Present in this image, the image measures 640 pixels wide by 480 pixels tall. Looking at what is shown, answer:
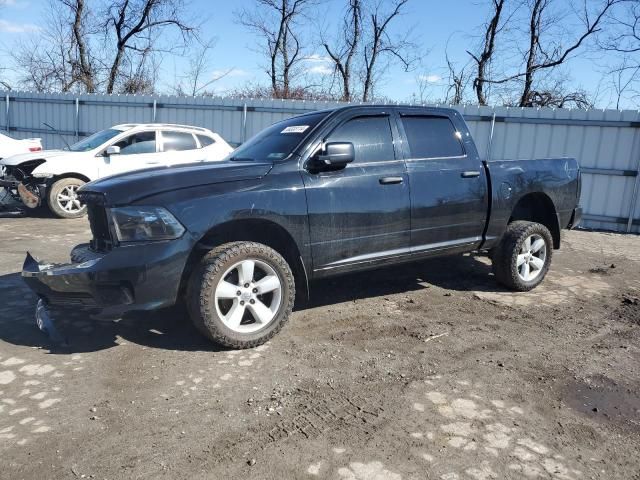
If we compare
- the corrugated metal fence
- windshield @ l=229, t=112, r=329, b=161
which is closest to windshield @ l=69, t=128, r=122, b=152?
the corrugated metal fence

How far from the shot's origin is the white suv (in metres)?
9.50

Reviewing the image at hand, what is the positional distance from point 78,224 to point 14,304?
4.78 metres

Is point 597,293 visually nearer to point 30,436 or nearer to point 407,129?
point 407,129

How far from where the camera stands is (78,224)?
932 centimetres

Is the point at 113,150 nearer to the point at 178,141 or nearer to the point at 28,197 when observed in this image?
the point at 178,141

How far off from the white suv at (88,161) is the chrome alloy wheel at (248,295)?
586cm

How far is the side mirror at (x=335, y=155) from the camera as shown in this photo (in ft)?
13.5

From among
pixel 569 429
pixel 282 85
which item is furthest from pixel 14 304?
pixel 282 85

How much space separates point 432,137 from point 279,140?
150 centimetres

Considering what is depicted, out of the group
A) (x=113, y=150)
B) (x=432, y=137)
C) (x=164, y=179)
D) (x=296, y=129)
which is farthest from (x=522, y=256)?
(x=113, y=150)

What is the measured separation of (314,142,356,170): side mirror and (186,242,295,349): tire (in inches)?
32.4

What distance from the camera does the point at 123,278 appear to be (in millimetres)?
3533

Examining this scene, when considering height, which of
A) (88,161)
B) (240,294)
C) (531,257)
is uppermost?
(88,161)

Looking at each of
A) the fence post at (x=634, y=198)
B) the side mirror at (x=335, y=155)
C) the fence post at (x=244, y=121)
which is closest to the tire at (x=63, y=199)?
the fence post at (x=244, y=121)
